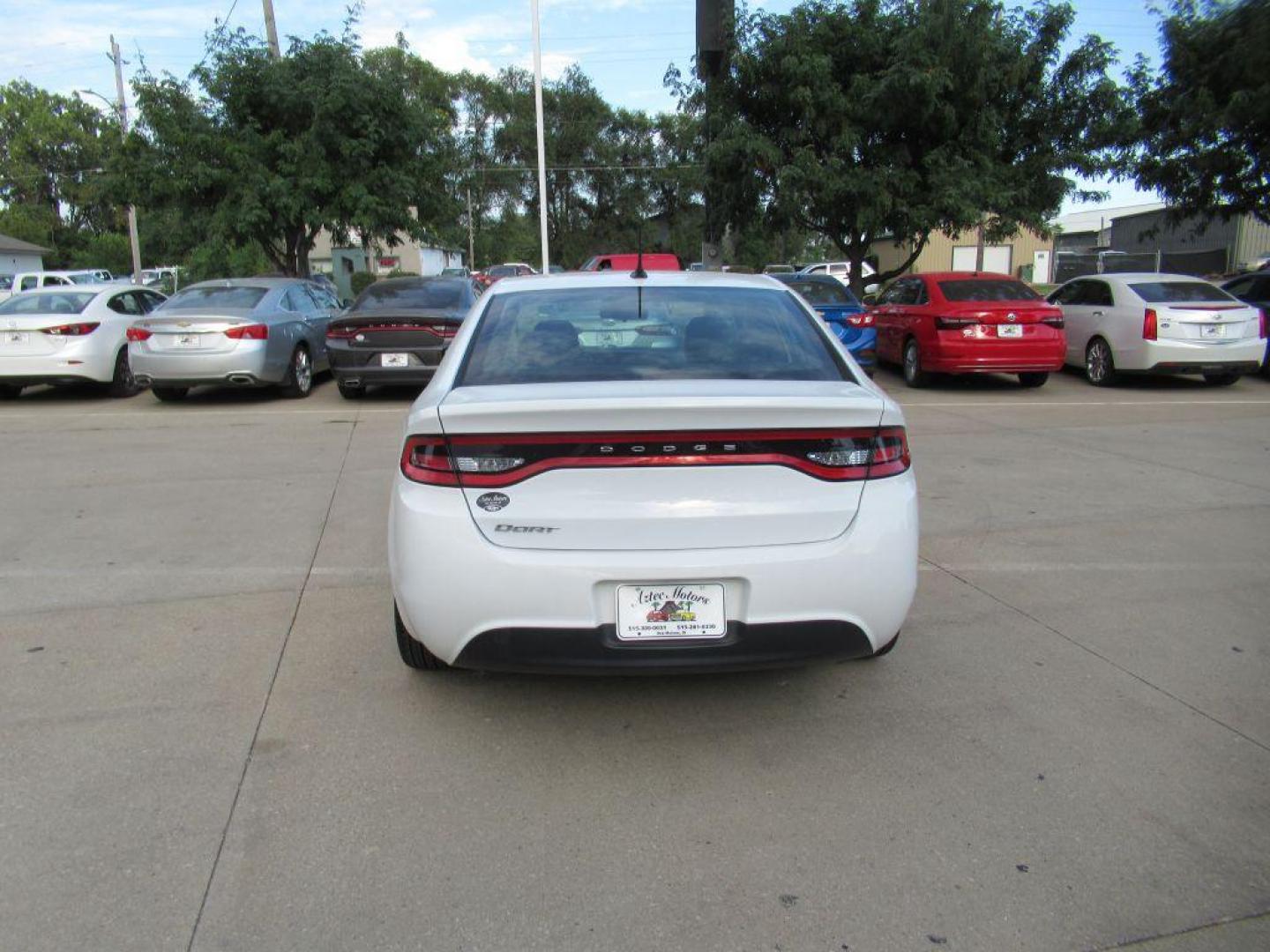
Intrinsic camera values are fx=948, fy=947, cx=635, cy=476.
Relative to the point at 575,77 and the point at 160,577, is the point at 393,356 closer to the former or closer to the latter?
the point at 160,577

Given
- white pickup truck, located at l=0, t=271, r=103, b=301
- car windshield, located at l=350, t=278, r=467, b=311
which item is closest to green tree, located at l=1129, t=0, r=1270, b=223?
car windshield, located at l=350, t=278, r=467, b=311

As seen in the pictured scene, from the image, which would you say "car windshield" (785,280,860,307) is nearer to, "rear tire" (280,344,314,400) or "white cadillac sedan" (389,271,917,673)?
"rear tire" (280,344,314,400)

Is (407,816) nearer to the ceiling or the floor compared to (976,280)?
nearer to the floor

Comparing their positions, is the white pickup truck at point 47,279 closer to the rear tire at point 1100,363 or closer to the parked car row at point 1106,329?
the parked car row at point 1106,329

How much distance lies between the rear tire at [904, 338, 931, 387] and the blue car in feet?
1.68

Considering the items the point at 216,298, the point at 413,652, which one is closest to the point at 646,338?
the point at 413,652

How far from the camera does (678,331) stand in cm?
378

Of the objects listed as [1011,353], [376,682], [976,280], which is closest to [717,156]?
[976,280]

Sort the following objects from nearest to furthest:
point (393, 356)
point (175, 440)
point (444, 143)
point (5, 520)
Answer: point (5, 520), point (175, 440), point (393, 356), point (444, 143)

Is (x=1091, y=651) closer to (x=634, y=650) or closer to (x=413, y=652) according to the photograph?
(x=634, y=650)

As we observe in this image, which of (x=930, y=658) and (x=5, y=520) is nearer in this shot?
(x=930, y=658)

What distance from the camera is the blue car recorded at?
12.1 meters

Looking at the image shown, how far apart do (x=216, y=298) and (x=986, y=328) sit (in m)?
9.40

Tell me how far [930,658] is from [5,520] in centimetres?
586
